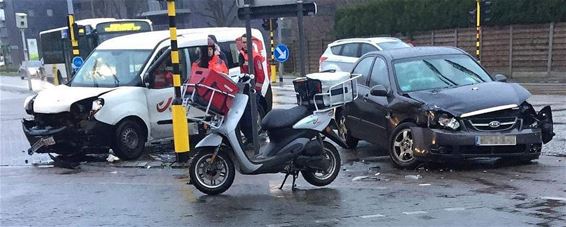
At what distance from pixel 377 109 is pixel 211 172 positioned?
2833 millimetres

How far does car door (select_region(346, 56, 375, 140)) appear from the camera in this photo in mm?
9484

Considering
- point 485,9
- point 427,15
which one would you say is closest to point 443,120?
point 485,9

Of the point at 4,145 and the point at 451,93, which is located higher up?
the point at 451,93

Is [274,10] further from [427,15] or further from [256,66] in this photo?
[427,15]

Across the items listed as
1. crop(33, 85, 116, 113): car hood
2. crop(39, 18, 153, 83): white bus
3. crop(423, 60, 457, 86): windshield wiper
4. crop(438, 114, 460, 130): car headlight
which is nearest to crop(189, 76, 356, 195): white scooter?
crop(438, 114, 460, 130): car headlight

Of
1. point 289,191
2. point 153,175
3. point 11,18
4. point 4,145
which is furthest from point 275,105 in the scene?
point 11,18

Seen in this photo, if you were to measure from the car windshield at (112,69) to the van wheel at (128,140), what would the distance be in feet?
2.39

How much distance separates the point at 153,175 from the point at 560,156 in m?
5.59

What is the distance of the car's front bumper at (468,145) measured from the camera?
758 centimetres

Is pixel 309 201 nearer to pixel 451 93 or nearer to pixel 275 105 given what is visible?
pixel 451 93

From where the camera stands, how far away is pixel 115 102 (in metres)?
9.92

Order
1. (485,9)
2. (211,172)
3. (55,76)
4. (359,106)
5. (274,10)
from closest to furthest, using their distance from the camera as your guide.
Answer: (211,172) < (274,10) < (359,106) < (485,9) < (55,76)

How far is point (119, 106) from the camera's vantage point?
9.94 metres

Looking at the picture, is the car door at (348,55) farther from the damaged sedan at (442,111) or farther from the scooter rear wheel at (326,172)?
the scooter rear wheel at (326,172)
